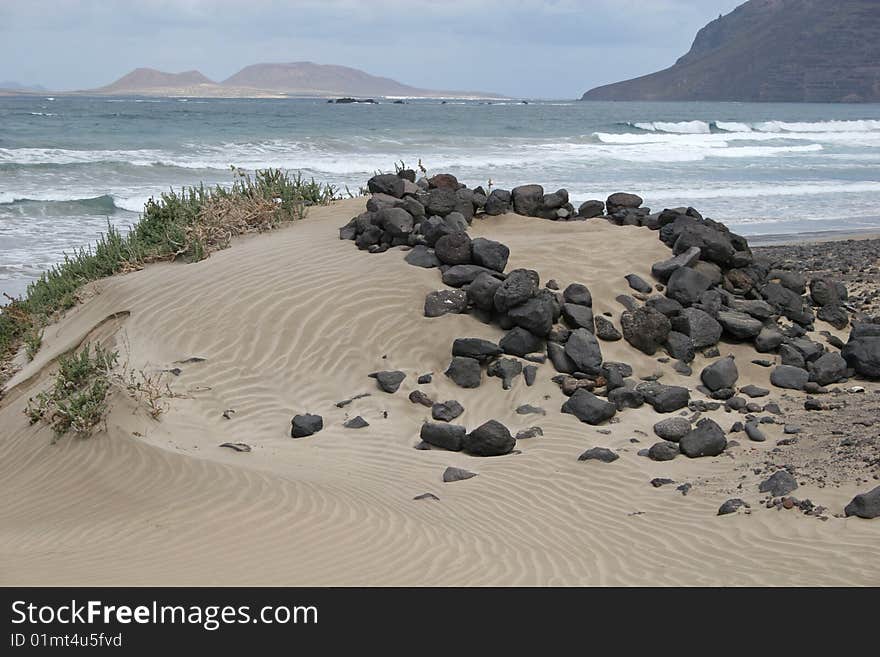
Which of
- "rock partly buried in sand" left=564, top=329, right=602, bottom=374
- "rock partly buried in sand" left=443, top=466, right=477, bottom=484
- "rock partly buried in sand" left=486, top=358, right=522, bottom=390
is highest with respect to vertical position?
"rock partly buried in sand" left=564, top=329, right=602, bottom=374

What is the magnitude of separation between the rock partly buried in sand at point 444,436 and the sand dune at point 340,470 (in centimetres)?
17

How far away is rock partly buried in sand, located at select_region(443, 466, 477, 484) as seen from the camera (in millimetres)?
6590

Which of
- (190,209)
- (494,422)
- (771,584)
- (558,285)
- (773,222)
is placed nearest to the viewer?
(771,584)

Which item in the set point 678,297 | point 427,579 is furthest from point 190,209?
point 427,579

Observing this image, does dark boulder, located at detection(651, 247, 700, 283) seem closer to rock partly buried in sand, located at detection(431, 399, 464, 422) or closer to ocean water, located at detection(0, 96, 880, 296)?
rock partly buried in sand, located at detection(431, 399, 464, 422)

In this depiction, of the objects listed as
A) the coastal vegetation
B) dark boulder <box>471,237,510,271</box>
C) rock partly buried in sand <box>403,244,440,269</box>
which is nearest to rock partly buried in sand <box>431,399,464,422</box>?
dark boulder <box>471,237,510,271</box>

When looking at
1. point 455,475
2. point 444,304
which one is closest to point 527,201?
point 444,304

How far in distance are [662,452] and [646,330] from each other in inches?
91.5

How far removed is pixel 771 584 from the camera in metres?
4.57

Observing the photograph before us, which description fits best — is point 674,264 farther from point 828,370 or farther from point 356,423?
point 356,423

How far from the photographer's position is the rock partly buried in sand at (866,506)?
5.21 m

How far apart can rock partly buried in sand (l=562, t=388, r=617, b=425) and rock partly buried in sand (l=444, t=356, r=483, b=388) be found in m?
0.86
